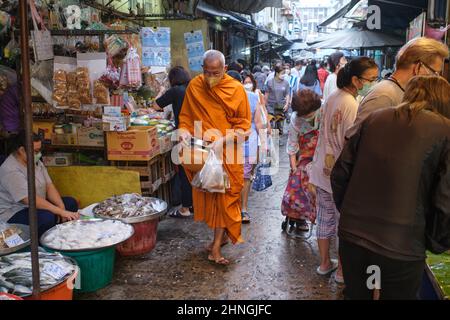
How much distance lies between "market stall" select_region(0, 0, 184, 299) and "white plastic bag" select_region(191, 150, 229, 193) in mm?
701

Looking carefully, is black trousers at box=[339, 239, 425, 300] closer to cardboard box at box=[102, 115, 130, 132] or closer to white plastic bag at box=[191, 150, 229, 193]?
white plastic bag at box=[191, 150, 229, 193]

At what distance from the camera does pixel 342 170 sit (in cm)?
248

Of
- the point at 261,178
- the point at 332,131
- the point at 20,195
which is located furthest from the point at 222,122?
the point at 20,195

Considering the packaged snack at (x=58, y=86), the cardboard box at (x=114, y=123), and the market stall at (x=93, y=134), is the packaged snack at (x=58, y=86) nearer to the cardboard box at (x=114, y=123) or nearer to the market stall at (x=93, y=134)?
the market stall at (x=93, y=134)

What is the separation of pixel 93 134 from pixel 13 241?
194cm

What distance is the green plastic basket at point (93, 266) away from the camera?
3.58m

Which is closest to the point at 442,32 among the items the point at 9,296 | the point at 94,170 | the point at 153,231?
the point at 153,231

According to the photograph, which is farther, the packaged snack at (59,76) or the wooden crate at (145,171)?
the wooden crate at (145,171)

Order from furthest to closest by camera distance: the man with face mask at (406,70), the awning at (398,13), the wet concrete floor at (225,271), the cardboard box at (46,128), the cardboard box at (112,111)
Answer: the awning at (398,13) < the cardboard box at (46,128) < the cardboard box at (112,111) < the wet concrete floor at (225,271) < the man with face mask at (406,70)

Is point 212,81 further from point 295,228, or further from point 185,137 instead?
point 295,228

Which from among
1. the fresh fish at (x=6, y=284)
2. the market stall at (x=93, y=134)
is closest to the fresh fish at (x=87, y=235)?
the market stall at (x=93, y=134)

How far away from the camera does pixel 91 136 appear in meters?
5.26

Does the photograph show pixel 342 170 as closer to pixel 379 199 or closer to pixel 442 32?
pixel 379 199
